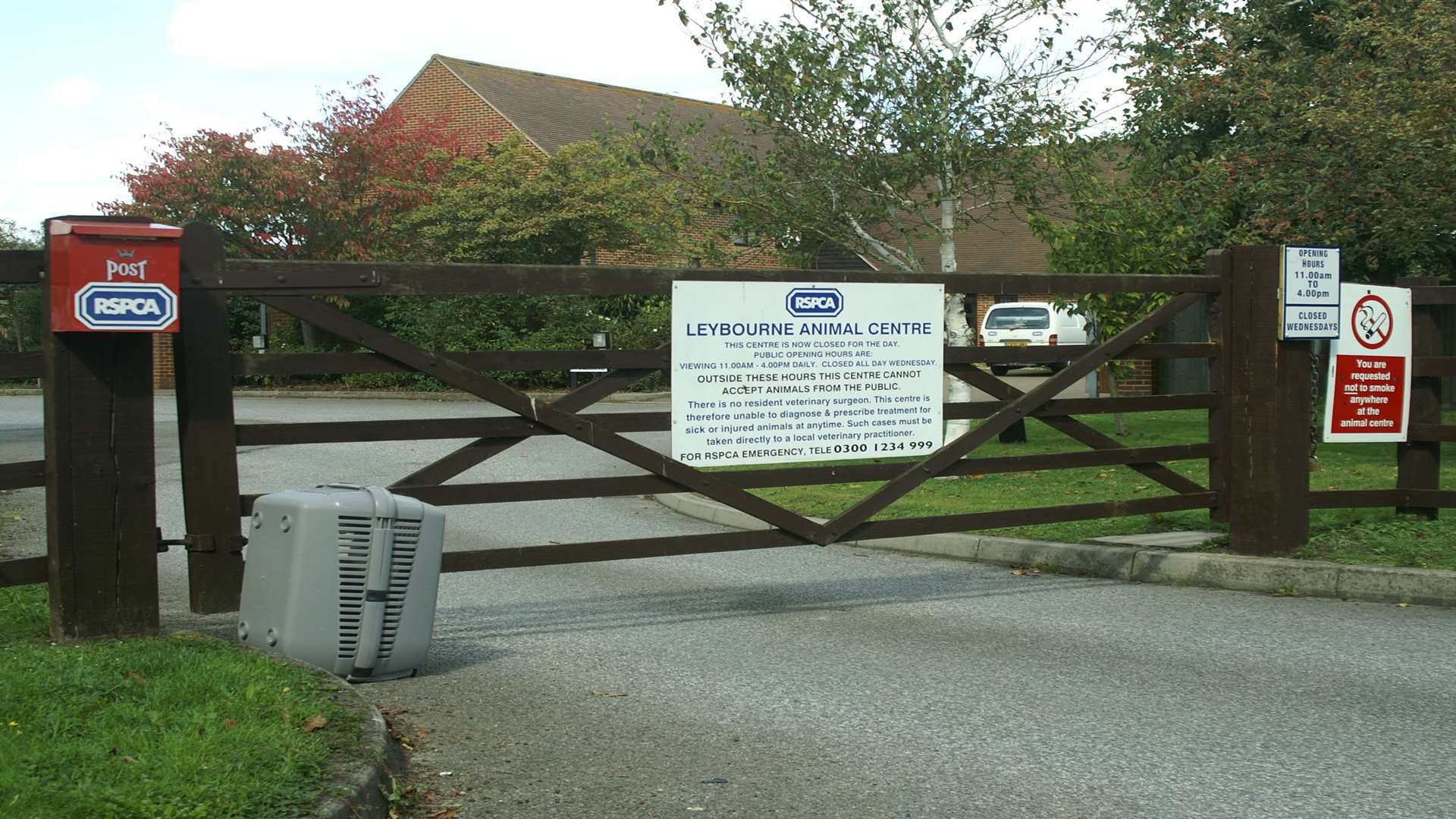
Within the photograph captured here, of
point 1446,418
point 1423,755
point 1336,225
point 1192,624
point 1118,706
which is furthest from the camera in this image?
point 1446,418

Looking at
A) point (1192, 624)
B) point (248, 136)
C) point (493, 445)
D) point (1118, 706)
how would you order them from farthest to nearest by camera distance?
1. point (248, 136)
2. point (1192, 624)
3. point (493, 445)
4. point (1118, 706)

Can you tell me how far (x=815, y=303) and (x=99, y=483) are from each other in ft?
12.1

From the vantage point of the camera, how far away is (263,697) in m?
4.99

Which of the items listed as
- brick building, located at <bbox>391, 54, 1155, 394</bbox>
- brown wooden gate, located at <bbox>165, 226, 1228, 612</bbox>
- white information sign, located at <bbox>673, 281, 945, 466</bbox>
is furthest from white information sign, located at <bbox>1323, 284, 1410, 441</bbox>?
brick building, located at <bbox>391, 54, 1155, 394</bbox>

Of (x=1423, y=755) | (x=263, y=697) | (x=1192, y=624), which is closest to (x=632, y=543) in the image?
(x=263, y=697)

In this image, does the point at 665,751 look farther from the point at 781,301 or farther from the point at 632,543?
the point at 781,301

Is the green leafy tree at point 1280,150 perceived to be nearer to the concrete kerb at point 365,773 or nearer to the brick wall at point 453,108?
the concrete kerb at point 365,773

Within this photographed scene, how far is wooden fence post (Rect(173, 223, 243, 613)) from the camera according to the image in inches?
247

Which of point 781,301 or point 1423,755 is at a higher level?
point 781,301

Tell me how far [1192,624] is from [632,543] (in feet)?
9.77

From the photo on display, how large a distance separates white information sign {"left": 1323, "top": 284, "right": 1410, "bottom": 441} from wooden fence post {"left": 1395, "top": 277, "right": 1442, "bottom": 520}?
0.13 m

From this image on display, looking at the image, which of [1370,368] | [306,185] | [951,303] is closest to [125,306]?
[1370,368]

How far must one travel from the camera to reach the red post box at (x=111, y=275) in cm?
579

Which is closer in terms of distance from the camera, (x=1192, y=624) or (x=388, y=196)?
(x=1192, y=624)
